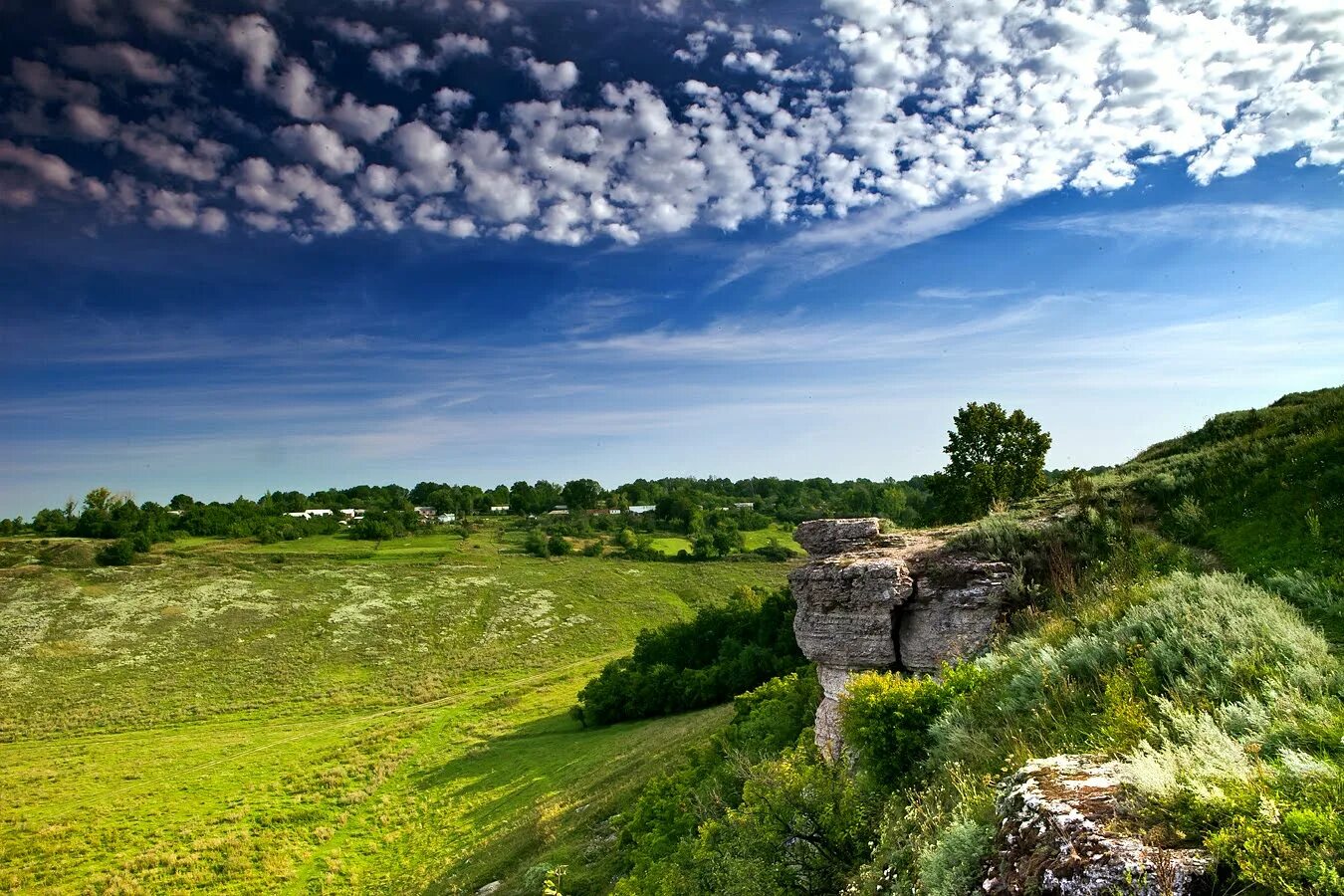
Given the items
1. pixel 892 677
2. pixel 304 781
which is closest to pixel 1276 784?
pixel 892 677

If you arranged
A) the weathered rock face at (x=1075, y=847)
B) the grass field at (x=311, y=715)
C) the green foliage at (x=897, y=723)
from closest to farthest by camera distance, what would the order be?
the weathered rock face at (x=1075, y=847), the green foliage at (x=897, y=723), the grass field at (x=311, y=715)

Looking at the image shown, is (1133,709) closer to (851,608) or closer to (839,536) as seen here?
(851,608)

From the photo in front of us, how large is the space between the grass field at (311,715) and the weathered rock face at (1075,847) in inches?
932

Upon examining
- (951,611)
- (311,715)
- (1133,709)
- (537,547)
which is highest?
(1133,709)

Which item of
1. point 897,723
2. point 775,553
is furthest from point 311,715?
point 775,553

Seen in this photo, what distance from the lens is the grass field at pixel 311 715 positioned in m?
29.0

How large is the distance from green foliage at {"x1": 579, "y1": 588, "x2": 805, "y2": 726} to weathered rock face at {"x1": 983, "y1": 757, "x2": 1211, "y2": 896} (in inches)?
1650

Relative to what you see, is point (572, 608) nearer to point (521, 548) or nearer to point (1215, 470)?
point (521, 548)

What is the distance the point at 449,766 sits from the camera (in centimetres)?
3941

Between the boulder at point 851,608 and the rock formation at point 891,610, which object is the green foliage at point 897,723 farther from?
the boulder at point 851,608

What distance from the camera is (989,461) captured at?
40656 millimetres

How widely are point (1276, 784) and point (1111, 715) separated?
2.04m

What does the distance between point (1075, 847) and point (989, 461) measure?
40.8m

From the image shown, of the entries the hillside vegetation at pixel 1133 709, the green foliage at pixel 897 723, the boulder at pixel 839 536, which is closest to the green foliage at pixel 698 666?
the boulder at pixel 839 536
